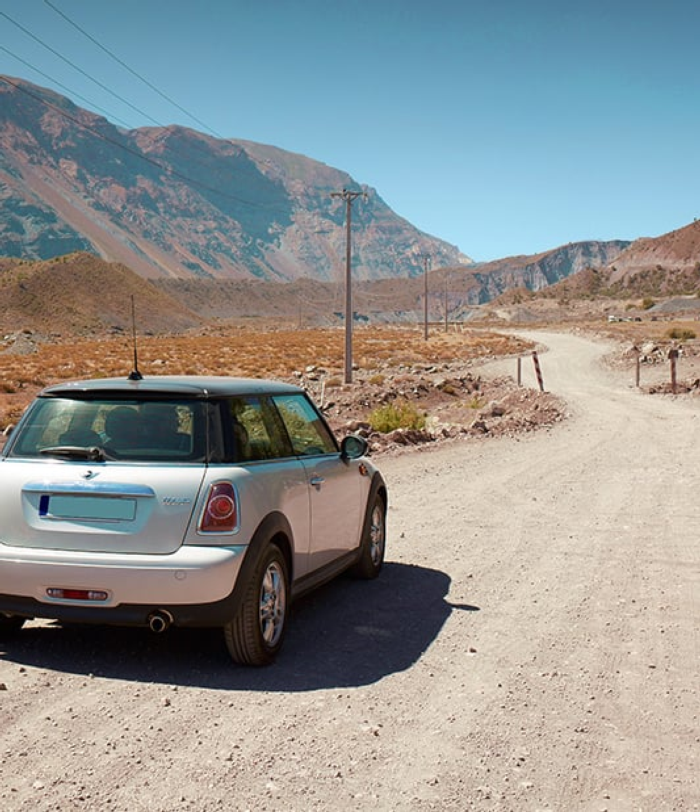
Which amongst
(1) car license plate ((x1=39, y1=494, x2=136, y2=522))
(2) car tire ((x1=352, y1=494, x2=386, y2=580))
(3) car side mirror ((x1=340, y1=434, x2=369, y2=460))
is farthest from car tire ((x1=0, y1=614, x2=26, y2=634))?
(2) car tire ((x1=352, y1=494, x2=386, y2=580))

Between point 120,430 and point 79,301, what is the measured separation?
14372cm

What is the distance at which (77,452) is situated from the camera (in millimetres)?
5242

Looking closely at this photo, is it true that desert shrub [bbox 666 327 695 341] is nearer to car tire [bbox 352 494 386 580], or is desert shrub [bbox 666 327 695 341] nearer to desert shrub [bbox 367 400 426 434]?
desert shrub [bbox 367 400 426 434]

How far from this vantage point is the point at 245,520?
509cm

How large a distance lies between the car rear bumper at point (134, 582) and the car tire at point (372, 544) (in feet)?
7.87

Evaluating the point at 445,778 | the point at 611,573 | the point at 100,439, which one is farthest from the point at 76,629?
the point at 611,573

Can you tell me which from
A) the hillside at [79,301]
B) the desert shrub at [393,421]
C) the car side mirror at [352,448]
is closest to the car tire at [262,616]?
the car side mirror at [352,448]

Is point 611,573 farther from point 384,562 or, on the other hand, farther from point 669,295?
point 669,295

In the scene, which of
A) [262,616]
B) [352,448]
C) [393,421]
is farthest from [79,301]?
[262,616]

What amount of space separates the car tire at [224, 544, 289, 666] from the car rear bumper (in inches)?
6.4

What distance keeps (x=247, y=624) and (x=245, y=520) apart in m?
0.58

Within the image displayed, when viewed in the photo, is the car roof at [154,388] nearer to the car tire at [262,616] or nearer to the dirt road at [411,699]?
the car tire at [262,616]

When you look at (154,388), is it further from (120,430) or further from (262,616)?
(262,616)

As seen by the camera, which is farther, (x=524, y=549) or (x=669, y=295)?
(x=669, y=295)
